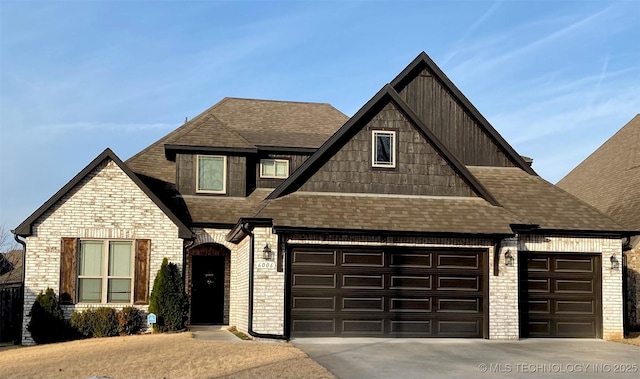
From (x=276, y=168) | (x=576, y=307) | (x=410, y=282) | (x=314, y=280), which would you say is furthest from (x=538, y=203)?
(x=276, y=168)

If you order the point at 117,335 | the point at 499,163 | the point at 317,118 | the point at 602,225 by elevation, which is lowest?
the point at 117,335

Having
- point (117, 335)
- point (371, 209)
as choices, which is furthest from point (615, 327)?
point (117, 335)

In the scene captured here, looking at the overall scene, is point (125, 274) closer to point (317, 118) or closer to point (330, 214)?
point (330, 214)

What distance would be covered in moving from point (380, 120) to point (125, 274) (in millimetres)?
8078

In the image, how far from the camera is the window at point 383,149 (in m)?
19.5

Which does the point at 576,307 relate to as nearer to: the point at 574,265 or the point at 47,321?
the point at 574,265

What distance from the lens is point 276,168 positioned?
24.8 m

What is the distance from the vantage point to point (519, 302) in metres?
19.1

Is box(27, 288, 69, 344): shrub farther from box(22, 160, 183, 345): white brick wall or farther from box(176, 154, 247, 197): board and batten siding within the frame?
box(176, 154, 247, 197): board and batten siding

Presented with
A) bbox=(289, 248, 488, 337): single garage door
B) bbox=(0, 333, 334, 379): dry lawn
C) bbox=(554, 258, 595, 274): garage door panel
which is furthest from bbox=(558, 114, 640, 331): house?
bbox=(0, 333, 334, 379): dry lawn

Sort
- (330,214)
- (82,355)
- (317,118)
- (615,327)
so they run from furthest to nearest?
1. (317,118)
2. (615,327)
3. (330,214)
4. (82,355)

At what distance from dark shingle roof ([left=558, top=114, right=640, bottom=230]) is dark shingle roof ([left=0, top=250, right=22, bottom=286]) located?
1057 inches

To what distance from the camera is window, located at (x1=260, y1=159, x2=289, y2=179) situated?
2470 cm

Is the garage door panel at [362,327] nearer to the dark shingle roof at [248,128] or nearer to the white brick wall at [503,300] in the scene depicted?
the white brick wall at [503,300]
